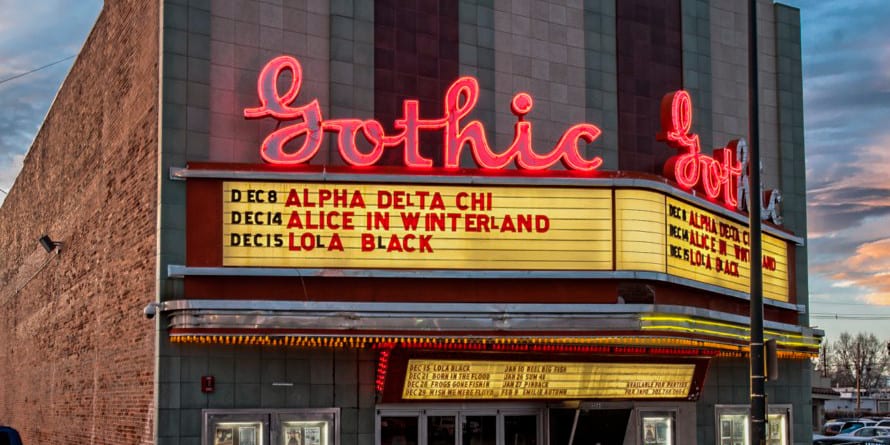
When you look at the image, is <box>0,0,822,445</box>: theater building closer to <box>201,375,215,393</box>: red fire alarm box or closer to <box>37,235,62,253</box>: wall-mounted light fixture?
<box>201,375,215,393</box>: red fire alarm box

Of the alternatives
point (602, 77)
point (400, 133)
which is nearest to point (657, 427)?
point (602, 77)

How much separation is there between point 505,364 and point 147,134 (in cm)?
796

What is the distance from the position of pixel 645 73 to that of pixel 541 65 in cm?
300

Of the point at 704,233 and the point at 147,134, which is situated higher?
the point at 147,134

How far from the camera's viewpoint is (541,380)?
844 inches

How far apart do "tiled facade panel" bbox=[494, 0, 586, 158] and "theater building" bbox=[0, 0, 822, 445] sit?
48mm

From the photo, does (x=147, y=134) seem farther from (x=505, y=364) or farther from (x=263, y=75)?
(x=505, y=364)

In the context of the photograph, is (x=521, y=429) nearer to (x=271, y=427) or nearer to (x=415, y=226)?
(x=415, y=226)

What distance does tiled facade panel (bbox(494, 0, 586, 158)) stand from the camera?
23.0 m

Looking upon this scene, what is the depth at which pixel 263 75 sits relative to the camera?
768 inches

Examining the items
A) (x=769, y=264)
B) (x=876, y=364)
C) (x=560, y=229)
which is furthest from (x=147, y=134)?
(x=876, y=364)

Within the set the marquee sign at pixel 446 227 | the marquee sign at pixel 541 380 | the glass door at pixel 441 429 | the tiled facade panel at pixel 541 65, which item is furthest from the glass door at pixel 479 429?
Answer: the tiled facade panel at pixel 541 65

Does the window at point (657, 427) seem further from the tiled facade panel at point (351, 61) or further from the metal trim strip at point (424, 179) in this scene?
the tiled facade panel at point (351, 61)

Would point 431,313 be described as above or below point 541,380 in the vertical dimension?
above
